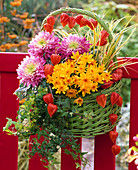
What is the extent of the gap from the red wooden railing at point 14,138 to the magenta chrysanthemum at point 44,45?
0.30m

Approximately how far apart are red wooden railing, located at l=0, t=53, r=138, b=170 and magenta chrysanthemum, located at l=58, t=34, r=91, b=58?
348 mm

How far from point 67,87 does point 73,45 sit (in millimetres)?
180

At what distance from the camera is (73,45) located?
3.79 ft

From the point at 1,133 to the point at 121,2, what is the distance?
3.42m

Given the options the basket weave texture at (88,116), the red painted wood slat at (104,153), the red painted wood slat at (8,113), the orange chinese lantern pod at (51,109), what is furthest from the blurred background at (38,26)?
the orange chinese lantern pod at (51,109)

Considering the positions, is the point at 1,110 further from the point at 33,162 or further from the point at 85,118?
the point at 85,118

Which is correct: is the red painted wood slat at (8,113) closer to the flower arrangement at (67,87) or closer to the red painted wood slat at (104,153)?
the flower arrangement at (67,87)

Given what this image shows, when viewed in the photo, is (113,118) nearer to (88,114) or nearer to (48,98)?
(88,114)

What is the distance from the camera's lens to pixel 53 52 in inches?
46.0

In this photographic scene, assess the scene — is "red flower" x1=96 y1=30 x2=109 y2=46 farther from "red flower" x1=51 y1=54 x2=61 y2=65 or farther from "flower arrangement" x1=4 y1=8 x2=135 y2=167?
"red flower" x1=51 y1=54 x2=61 y2=65

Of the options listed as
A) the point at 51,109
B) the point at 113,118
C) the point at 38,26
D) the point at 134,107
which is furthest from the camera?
the point at 38,26

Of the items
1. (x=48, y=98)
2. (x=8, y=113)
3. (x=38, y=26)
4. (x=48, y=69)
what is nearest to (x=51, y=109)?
(x=48, y=98)

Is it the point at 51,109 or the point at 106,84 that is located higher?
the point at 106,84

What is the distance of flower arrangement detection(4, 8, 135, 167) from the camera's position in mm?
1117
